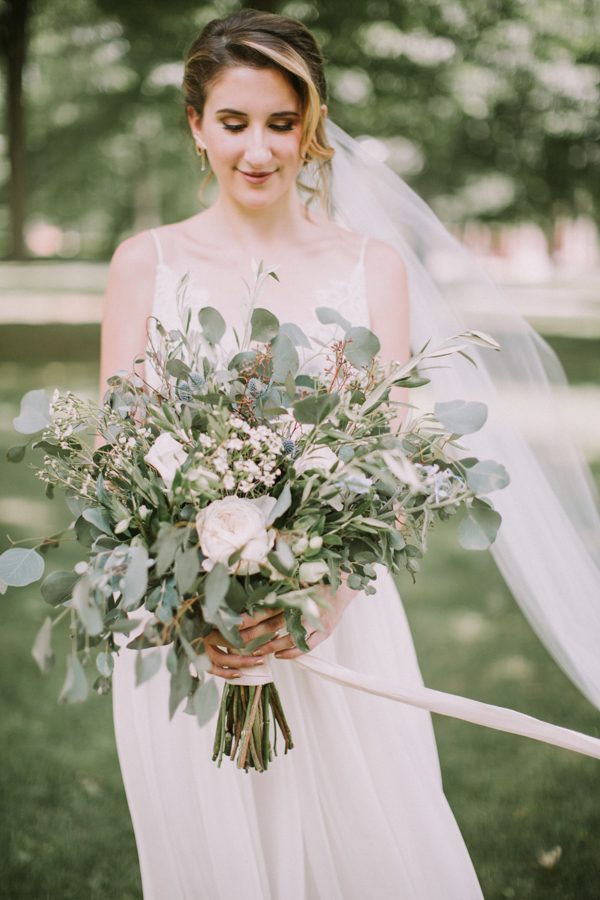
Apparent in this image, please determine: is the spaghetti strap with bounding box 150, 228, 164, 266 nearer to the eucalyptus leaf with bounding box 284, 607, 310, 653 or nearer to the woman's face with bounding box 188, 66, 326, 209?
the woman's face with bounding box 188, 66, 326, 209

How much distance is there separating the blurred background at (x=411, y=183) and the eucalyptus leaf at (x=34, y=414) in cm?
154

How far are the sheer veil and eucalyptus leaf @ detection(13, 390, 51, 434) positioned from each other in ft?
4.12

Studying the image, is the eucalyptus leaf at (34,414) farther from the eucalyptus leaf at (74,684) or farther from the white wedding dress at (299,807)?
the white wedding dress at (299,807)

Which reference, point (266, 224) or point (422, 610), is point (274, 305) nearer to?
point (266, 224)

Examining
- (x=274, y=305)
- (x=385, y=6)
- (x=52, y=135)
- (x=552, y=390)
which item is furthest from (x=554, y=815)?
(x=52, y=135)

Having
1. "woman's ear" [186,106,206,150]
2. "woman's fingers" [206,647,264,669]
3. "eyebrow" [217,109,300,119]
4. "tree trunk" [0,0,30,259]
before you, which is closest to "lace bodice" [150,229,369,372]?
"woman's ear" [186,106,206,150]

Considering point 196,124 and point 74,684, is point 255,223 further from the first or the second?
point 74,684

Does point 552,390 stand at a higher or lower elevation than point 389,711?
higher

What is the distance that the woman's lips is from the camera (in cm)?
243

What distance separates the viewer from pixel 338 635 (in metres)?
2.54

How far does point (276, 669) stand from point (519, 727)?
68 centimetres

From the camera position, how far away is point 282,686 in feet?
7.82

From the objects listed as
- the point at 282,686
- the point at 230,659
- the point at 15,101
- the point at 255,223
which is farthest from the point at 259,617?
the point at 15,101

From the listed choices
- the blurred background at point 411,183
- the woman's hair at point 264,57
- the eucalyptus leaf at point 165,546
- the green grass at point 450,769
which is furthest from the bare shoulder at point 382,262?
the green grass at point 450,769
